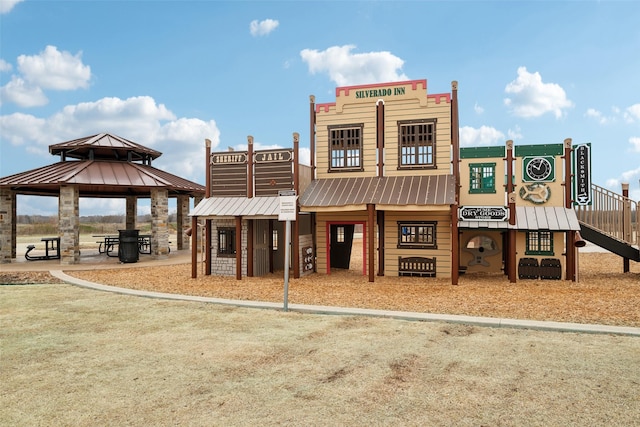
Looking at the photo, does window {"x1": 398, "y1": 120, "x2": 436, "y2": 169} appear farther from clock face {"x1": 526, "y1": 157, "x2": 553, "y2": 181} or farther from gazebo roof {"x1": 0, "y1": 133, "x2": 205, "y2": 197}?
gazebo roof {"x1": 0, "y1": 133, "x2": 205, "y2": 197}

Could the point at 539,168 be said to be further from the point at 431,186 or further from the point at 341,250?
the point at 341,250

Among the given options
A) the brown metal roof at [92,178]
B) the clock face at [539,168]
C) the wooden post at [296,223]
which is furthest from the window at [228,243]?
the clock face at [539,168]

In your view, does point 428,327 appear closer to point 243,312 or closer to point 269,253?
point 243,312

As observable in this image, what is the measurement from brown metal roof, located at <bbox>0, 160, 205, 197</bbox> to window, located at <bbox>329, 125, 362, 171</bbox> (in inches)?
419

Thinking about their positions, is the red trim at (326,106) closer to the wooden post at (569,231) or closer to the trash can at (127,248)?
the wooden post at (569,231)

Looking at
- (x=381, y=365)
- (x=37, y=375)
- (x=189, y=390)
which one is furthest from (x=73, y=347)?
(x=381, y=365)

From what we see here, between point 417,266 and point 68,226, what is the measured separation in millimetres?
16890

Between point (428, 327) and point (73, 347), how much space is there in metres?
6.61

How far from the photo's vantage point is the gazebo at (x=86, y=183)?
20875mm

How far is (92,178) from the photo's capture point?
21797mm

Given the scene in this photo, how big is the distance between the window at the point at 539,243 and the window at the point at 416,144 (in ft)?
15.2

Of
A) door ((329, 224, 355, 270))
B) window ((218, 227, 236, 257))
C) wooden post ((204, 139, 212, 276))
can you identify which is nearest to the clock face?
door ((329, 224, 355, 270))

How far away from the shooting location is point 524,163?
16.3m

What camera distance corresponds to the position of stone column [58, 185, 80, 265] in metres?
20.7
